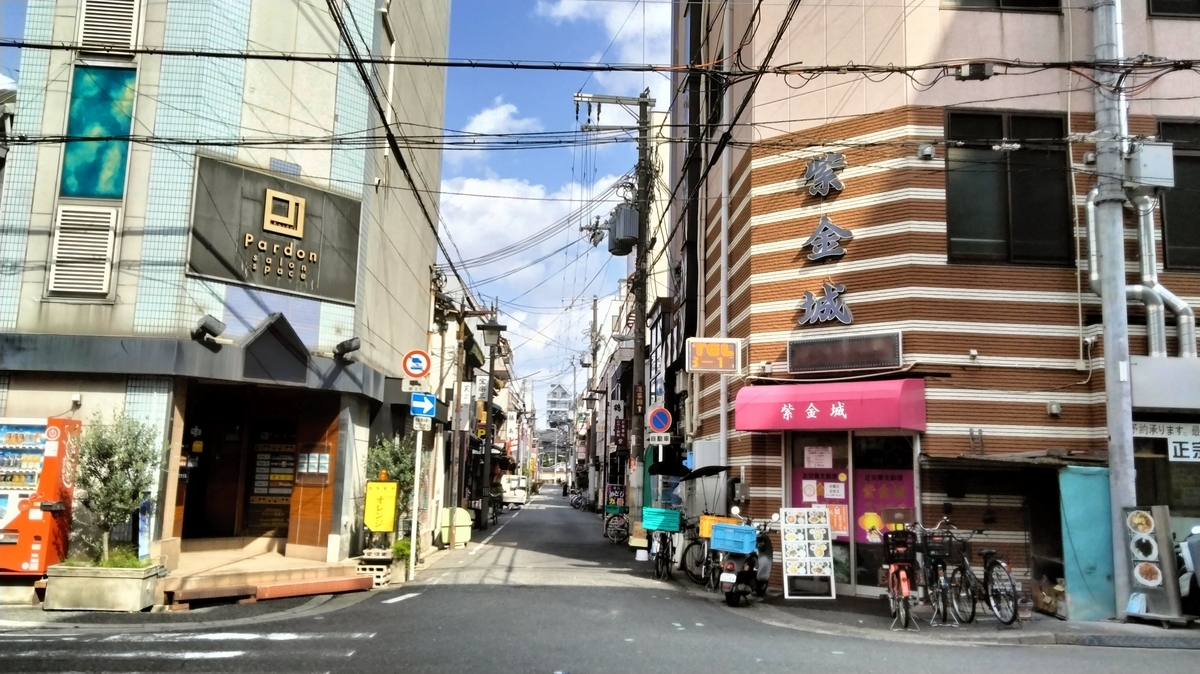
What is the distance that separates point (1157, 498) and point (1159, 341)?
2.49m

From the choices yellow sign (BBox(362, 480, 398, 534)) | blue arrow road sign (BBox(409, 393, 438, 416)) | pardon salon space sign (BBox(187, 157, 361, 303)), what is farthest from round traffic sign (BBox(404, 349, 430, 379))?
yellow sign (BBox(362, 480, 398, 534))

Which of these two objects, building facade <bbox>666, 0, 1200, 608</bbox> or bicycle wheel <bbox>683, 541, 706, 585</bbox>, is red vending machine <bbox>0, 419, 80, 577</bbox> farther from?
building facade <bbox>666, 0, 1200, 608</bbox>

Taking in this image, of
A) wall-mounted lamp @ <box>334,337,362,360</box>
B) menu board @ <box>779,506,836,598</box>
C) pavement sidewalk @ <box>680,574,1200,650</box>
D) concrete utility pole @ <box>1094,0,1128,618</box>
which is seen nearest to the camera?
pavement sidewalk @ <box>680,574,1200,650</box>

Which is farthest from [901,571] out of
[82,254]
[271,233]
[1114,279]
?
[82,254]

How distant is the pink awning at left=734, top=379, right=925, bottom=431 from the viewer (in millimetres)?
13586

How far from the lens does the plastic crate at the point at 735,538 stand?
13945 mm

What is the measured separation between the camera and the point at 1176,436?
13.5 m

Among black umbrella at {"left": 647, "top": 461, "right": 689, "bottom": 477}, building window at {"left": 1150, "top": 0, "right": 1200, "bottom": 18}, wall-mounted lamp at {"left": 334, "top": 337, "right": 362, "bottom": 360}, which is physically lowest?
black umbrella at {"left": 647, "top": 461, "right": 689, "bottom": 477}

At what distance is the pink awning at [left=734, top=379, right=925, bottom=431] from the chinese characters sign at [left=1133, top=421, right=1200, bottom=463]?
3414 mm

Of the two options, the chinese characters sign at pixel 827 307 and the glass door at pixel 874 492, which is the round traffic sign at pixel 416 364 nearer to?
the chinese characters sign at pixel 827 307

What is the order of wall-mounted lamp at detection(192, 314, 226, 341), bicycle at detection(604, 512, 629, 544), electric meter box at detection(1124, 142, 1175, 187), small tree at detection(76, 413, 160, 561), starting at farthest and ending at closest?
bicycle at detection(604, 512, 629, 544) → wall-mounted lamp at detection(192, 314, 226, 341) → electric meter box at detection(1124, 142, 1175, 187) → small tree at detection(76, 413, 160, 561)

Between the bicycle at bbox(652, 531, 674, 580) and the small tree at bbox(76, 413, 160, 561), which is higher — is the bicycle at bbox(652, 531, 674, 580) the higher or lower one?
the lower one

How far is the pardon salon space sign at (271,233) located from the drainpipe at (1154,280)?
44.8 ft

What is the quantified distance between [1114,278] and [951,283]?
2.43 metres
